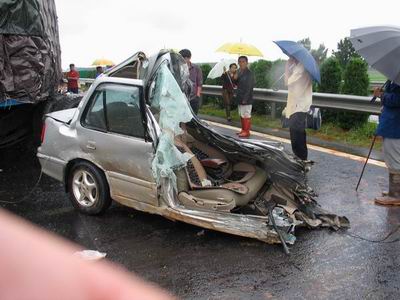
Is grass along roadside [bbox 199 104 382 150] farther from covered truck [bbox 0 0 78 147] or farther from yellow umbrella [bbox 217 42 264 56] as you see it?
covered truck [bbox 0 0 78 147]

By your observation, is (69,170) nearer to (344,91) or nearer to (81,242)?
(81,242)

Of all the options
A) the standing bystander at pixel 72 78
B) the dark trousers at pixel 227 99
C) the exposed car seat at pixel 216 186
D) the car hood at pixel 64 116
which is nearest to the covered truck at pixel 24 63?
the car hood at pixel 64 116

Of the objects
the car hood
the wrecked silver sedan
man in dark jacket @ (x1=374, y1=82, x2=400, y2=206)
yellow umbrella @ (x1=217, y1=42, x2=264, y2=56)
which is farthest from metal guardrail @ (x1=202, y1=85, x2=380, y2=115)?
the car hood

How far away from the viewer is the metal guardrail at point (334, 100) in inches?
355

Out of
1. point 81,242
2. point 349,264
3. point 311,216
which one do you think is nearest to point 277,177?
point 311,216

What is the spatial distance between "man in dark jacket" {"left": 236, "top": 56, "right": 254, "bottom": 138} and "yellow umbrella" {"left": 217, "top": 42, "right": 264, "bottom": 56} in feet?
3.72

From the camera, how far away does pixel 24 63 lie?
7.01 meters

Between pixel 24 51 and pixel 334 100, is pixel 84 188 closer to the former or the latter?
pixel 24 51

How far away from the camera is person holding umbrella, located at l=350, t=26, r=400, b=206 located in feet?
17.4

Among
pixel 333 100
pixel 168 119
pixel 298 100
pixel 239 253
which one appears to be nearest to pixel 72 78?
pixel 333 100

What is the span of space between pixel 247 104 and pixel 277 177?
520 centimetres

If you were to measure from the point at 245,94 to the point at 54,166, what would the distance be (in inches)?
213

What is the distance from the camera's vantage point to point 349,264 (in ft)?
13.7

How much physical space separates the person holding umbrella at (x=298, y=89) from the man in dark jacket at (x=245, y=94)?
298cm
